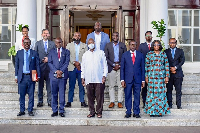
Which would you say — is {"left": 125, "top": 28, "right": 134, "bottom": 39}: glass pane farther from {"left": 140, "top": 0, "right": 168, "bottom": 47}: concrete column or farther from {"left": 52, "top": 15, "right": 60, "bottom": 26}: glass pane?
{"left": 52, "top": 15, "right": 60, "bottom": 26}: glass pane

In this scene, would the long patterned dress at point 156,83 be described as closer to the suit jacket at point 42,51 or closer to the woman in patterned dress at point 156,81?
the woman in patterned dress at point 156,81

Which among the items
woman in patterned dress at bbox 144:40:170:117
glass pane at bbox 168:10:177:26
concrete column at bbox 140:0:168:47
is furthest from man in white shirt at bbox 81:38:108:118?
glass pane at bbox 168:10:177:26

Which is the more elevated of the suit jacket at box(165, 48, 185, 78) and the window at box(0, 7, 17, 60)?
the window at box(0, 7, 17, 60)

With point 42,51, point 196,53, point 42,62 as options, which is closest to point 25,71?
point 42,62

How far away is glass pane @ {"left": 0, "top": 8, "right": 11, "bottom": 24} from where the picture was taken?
11477 millimetres

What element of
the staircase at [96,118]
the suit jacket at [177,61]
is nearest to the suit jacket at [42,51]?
the staircase at [96,118]

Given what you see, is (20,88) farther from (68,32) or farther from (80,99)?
(68,32)

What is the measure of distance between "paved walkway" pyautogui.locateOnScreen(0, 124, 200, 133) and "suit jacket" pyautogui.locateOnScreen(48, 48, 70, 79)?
1.20 m

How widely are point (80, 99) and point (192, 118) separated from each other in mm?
2608

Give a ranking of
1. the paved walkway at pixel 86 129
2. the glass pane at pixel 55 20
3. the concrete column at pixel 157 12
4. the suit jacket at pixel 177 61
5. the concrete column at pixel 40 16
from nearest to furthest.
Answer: the paved walkway at pixel 86 129 < the suit jacket at pixel 177 61 < the concrete column at pixel 157 12 < the concrete column at pixel 40 16 < the glass pane at pixel 55 20

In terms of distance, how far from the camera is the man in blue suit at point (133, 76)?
705 centimetres

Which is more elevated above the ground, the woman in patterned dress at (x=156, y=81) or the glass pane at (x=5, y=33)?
the glass pane at (x=5, y=33)

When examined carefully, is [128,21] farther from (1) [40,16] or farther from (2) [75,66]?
(2) [75,66]

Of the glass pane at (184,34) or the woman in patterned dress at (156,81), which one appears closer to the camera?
the woman in patterned dress at (156,81)
